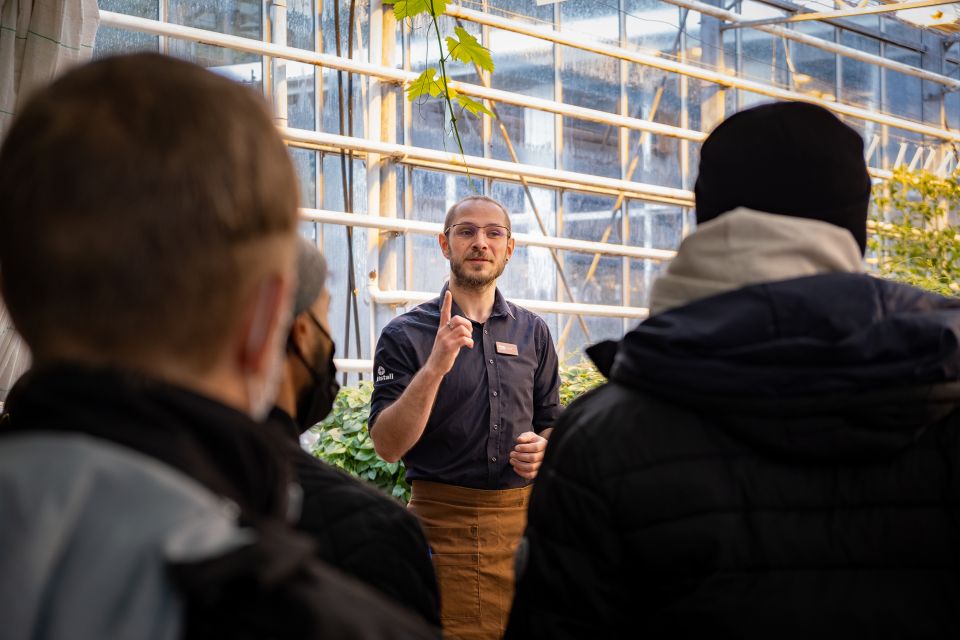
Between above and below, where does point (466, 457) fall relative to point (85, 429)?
below

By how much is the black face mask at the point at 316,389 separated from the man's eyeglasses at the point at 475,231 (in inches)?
85.1

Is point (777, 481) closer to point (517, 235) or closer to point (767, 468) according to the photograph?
point (767, 468)

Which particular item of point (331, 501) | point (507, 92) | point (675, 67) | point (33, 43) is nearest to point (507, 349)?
point (33, 43)

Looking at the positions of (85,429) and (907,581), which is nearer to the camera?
(85,429)

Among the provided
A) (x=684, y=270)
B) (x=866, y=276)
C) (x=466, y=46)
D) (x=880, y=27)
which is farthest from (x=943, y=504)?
(x=880, y=27)

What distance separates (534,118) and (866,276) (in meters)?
7.85

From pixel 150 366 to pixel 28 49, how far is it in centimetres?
233

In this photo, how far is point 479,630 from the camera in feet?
11.5

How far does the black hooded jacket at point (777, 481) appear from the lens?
1342 mm

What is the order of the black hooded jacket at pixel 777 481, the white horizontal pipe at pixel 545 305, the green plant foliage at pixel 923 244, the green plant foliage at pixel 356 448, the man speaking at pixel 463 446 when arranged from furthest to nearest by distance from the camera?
the green plant foliage at pixel 923 244, the white horizontal pipe at pixel 545 305, the green plant foliage at pixel 356 448, the man speaking at pixel 463 446, the black hooded jacket at pixel 777 481

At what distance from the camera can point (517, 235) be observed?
8375 millimetres

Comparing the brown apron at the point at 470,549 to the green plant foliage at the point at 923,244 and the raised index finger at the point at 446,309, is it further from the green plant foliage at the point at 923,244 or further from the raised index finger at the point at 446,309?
the green plant foliage at the point at 923,244

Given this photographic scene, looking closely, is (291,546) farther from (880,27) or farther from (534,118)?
(880,27)

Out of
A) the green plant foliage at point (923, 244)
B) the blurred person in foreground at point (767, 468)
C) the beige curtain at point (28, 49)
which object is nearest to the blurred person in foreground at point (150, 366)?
the blurred person in foreground at point (767, 468)
